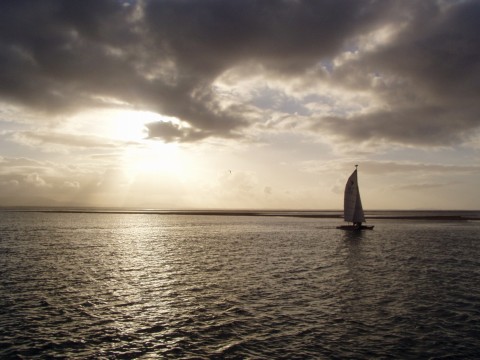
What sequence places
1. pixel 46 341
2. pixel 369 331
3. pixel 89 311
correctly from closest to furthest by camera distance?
pixel 46 341 → pixel 369 331 → pixel 89 311

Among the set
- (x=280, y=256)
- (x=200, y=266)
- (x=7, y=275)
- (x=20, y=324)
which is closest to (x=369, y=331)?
(x=20, y=324)

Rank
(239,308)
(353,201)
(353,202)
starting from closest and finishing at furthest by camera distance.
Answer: (239,308) < (353,201) < (353,202)

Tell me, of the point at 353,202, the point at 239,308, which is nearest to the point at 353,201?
the point at 353,202

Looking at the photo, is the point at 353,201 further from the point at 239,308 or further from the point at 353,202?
the point at 239,308

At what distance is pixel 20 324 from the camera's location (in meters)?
23.2

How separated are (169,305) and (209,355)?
10.1 metres

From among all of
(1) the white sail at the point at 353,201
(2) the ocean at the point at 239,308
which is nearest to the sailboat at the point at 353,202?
(1) the white sail at the point at 353,201

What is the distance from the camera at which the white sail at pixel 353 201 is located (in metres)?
96.9

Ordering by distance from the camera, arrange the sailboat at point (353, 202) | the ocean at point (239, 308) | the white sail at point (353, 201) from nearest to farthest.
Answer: the ocean at point (239, 308), the white sail at point (353, 201), the sailboat at point (353, 202)

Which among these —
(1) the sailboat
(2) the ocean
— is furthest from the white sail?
(2) the ocean

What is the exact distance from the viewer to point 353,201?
9781cm

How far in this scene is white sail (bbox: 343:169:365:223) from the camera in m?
96.9

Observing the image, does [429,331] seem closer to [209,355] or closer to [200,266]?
[209,355]

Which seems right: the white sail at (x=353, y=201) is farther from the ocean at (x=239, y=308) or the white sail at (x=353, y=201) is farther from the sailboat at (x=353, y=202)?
the ocean at (x=239, y=308)
